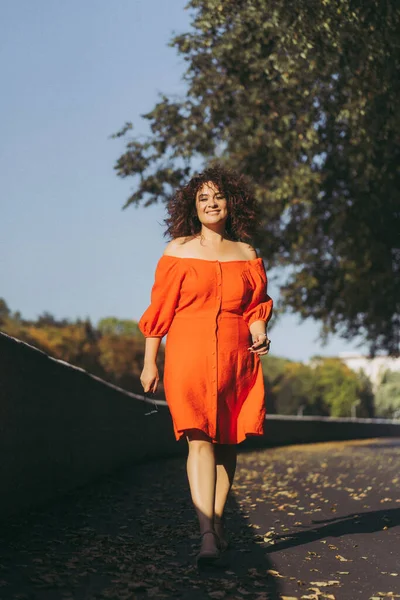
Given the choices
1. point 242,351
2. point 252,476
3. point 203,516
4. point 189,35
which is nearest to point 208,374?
point 242,351

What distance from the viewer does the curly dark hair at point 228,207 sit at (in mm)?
5973

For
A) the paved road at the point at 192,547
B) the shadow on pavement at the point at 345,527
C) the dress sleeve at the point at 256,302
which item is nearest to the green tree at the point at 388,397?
the paved road at the point at 192,547

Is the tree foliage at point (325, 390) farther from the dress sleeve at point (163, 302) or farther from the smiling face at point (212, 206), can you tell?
the dress sleeve at point (163, 302)

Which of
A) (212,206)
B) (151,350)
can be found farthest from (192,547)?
(212,206)

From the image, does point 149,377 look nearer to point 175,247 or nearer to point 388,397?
point 175,247

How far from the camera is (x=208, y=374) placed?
5461 mm

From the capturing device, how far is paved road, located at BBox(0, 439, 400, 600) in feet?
15.4

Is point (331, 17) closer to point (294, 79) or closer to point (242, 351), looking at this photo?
point (294, 79)

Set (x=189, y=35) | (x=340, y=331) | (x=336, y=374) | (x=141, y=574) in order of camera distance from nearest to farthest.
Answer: (x=141, y=574)
(x=189, y=35)
(x=340, y=331)
(x=336, y=374)

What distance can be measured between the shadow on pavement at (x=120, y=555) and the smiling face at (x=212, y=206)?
199cm

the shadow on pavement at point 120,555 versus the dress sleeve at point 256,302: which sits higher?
the dress sleeve at point 256,302

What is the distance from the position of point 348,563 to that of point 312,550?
468 millimetres

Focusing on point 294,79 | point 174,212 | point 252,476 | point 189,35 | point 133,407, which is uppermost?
point 189,35

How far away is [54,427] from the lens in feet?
26.7
